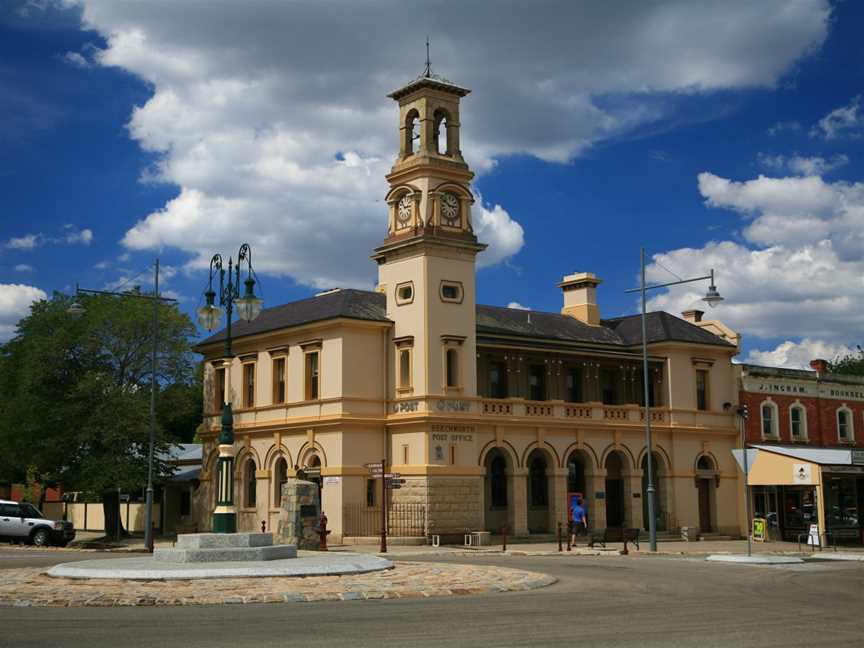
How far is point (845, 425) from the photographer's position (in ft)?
180

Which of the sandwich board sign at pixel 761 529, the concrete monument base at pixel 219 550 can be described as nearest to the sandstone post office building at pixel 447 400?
the sandwich board sign at pixel 761 529

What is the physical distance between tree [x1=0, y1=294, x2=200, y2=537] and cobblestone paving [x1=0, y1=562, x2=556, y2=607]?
Result: 2276 cm

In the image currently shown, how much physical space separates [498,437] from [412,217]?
9475 mm

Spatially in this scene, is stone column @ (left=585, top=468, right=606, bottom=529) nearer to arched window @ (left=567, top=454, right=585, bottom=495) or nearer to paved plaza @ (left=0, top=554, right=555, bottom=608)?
arched window @ (left=567, top=454, right=585, bottom=495)

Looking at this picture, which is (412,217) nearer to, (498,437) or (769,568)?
(498,437)

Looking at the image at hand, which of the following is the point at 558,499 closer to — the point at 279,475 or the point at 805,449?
the point at 279,475


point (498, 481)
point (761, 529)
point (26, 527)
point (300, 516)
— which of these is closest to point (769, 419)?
point (761, 529)

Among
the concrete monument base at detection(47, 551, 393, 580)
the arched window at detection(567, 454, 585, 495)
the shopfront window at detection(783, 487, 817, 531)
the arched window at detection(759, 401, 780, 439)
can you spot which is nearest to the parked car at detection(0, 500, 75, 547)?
the concrete monument base at detection(47, 551, 393, 580)

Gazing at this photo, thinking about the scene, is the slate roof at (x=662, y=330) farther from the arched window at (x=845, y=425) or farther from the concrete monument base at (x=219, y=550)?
the concrete monument base at (x=219, y=550)

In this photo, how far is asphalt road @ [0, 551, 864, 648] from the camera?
1255cm

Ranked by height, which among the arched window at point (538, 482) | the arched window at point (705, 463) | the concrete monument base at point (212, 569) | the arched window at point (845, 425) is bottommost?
the concrete monument base at point (212, 569)

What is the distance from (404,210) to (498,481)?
39.2 ft

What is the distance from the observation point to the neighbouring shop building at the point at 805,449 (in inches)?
1682

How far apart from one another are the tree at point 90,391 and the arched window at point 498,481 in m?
13.7
